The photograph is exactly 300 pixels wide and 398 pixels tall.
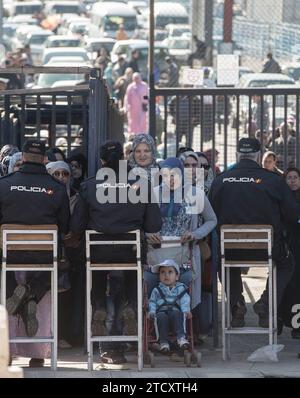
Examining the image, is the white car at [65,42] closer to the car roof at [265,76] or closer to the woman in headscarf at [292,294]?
the car roof at [265,76]

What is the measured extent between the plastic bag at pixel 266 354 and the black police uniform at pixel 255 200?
0.76 meters

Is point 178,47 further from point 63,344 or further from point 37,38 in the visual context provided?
point 37,38

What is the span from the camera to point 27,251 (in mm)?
10867

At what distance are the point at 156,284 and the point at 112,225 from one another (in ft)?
2.37

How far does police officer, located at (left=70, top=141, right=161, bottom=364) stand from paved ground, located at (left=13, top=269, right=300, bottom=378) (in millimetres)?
339

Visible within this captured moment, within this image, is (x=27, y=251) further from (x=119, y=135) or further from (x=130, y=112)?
(x=130, y=112)

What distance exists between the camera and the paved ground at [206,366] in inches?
419

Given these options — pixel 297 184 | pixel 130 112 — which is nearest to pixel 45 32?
pixel 130 112

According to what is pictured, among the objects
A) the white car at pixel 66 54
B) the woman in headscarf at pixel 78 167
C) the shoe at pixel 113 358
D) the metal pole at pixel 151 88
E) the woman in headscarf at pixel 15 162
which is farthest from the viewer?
the white car at pixel 66 54

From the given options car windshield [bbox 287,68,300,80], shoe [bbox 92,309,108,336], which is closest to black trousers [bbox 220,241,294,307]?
shoe [bbox 92,309,108,336]

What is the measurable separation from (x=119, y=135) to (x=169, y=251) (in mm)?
7289

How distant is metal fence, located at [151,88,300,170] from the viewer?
15.9 m

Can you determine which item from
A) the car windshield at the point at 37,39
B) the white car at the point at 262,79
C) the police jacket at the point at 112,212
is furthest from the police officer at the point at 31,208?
the car windshield at the point at 37,39

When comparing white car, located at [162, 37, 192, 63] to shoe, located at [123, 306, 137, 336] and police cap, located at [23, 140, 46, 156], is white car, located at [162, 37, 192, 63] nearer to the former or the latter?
police cap, located at [23, 140, 46, 156]
